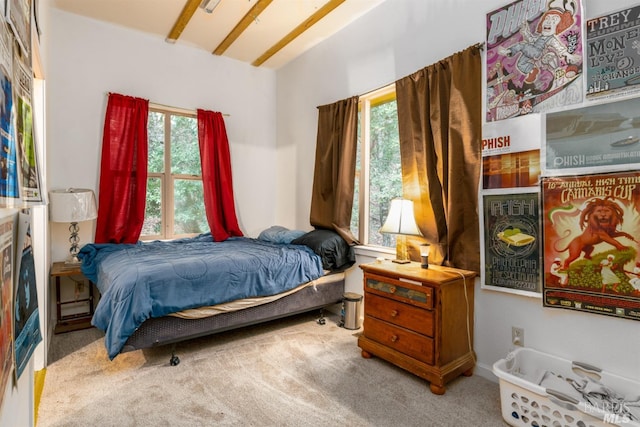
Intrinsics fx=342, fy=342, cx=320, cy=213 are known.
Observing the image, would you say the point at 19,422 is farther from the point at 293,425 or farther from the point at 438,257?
the point at 438,257

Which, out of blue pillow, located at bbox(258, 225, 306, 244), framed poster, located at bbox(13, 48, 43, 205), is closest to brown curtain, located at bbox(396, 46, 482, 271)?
blue pillow, located at bbox(258, 225, 306, 244)

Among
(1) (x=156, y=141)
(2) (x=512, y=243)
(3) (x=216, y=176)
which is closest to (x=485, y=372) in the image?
(2) (x=512, y=243)

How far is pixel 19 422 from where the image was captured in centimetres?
123

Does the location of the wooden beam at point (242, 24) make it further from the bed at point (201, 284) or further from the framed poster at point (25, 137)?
the framed poster at point (25, 137)

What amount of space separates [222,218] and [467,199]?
2.86 meters

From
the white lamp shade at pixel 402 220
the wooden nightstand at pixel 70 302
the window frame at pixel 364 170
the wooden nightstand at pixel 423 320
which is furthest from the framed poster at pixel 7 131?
the window frame at pixel 364 170

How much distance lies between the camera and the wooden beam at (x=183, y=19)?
3121 mm

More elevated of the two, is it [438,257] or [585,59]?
[585,59]

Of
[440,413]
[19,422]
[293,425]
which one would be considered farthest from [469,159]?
[19,422]

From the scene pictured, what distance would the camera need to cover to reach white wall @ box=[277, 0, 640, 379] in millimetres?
1786

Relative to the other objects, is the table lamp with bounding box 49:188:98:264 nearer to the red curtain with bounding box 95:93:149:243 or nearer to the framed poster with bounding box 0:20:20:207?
the red curtain with bounding box 95:93:149:243

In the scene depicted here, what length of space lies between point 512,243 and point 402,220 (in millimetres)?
701

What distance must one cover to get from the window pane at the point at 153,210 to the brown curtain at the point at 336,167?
178 cm

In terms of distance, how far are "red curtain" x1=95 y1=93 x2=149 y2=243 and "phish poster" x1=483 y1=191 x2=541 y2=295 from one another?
10.9ft
